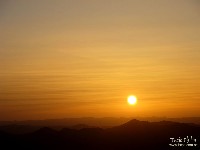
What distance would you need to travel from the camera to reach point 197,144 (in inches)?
4242

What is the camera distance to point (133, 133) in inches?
7106

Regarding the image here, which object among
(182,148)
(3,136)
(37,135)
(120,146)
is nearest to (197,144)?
(182,148)

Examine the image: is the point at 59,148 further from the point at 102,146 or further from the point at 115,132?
the point at 115,132

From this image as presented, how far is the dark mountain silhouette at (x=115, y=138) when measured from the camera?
504 ft

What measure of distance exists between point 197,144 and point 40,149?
64.0 meters

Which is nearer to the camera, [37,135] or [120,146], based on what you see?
[120,146]

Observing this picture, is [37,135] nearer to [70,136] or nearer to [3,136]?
[70,136]

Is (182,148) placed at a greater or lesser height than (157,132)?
lesser

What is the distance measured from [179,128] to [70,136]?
155ft

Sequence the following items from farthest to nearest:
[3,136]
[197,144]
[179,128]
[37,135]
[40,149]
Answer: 1. [37,135]
2. [179,128]
3. [3,136]
4. [40,149]
5. [197,144]

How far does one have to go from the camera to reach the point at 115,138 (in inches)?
6855

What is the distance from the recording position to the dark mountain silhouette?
154m

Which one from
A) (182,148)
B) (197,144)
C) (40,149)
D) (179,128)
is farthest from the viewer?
(179,128)

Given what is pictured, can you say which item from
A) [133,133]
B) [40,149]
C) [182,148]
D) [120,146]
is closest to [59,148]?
[40,149]
